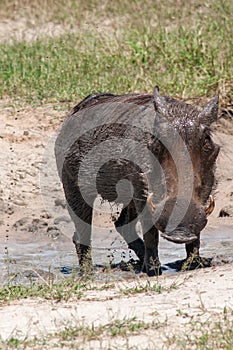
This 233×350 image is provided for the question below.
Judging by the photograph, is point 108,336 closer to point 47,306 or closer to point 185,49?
point 47,306

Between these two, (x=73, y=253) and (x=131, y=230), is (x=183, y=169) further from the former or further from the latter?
(x=73, y=253)

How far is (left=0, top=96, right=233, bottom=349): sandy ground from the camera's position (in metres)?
4.79

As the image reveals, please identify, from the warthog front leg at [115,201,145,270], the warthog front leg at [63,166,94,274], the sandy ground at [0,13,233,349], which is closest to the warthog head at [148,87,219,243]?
the sandy ground at [0,13,233,349]

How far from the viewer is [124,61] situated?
439 inches

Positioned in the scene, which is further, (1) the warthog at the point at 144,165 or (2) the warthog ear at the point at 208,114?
(2) the warthog ear at the point at 208,114

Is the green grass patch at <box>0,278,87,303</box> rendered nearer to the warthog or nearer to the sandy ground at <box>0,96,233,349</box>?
the sandy ground at <box>0,96,233,349</box>

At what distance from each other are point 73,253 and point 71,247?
24cm

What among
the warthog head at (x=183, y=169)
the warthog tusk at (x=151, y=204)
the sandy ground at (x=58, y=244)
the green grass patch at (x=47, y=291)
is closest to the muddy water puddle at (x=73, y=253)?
the sandy ground at (x=58, y=244)

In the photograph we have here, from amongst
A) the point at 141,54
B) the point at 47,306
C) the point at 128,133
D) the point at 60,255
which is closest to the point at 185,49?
the point at 141,54

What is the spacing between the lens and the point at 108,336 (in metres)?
4.58

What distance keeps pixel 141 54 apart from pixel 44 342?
7223 mm

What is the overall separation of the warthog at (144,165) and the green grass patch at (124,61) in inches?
127

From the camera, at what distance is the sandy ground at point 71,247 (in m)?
4.79

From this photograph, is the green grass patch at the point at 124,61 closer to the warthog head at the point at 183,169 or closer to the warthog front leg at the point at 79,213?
the warthog front leg at the point at 79,213
